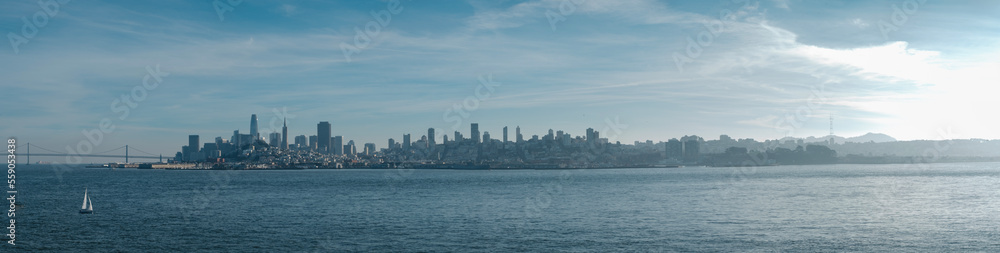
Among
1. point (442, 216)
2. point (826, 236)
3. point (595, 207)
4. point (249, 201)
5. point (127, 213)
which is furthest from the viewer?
point (249, 201)

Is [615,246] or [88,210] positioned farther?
[88,210]

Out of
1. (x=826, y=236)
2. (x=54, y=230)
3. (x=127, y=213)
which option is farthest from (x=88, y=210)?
(x=826, y=236)

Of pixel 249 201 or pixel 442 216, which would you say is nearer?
pixel 442 216

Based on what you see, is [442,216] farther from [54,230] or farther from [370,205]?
[54,230]

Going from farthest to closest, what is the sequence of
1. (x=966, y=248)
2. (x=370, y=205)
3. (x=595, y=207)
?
(x=370, y=205) < (x=595, y=207) < (x=966, y=248)

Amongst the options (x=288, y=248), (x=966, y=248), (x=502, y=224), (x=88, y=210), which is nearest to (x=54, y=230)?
(x=88, y=210)

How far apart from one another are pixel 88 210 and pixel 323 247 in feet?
127

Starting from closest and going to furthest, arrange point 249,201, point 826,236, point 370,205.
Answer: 1. point 826,236
2. point 370,205
3. point 249,201

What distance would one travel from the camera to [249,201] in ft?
297

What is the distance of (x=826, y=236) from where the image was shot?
49469 mm

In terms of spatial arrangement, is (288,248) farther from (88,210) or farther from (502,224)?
(88,210)

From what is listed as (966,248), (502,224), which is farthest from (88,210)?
(966,248)

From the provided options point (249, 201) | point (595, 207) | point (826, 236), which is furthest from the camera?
point (249, 201)

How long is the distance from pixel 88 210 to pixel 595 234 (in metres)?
53.0
